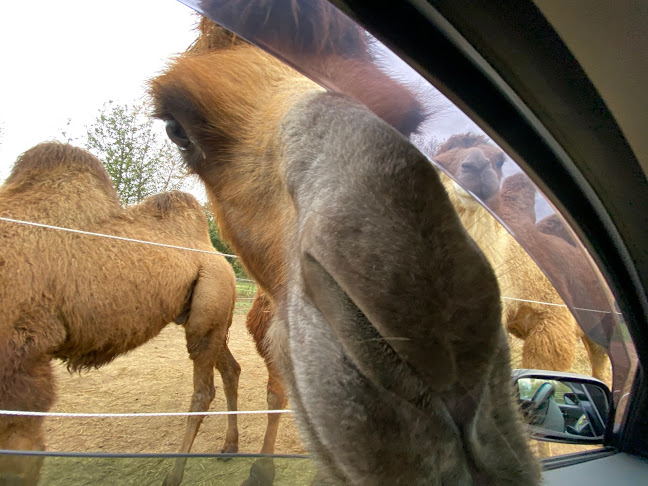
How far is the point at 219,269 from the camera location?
13.9 ft

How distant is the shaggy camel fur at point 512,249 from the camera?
121 centimetres

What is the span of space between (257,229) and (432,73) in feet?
2.73

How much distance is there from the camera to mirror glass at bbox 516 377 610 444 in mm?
1576

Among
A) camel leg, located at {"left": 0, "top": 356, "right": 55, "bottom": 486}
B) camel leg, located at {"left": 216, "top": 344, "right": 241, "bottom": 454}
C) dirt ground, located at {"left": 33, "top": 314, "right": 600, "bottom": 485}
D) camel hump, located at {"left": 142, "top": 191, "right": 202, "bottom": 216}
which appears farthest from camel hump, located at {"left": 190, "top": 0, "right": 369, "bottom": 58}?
camel leg, located at {"left": 216, "top": 344, "right": 241, "bottom": 454}

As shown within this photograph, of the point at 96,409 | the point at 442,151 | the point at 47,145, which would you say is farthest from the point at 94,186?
the point at 442,151

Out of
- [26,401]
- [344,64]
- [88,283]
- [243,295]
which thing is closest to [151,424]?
[26,401]

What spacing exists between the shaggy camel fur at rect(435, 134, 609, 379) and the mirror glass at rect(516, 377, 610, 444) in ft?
0.89

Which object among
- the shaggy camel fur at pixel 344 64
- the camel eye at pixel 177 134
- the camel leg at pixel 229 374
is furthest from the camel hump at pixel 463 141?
the camel leg at pixel 229 374

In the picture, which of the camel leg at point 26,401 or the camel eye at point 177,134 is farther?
the camel leg at point 26,401

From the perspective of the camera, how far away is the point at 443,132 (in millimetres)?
1193

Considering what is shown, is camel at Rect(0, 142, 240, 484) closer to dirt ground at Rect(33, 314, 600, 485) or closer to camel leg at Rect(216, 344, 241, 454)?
camel leg at Rect(216, 344, 241, 454)

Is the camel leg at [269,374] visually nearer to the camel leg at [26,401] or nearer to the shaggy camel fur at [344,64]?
the camel leg at [26,401]

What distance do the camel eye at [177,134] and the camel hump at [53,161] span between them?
1.60 metres

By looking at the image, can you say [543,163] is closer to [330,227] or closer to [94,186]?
[330,227]
